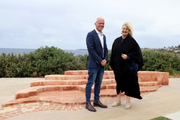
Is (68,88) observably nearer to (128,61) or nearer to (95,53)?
(95,53)

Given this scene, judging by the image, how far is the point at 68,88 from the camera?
5703 millimetres

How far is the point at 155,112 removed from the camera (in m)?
3.54

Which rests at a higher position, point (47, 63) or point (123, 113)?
point (47, 63)

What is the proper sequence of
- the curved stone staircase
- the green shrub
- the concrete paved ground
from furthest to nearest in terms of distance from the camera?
the green shrub, the curved stone staircase, the concrete paved ground

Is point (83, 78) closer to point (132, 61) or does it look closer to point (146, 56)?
point (132, 61)

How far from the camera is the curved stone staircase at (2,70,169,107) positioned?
432 cm

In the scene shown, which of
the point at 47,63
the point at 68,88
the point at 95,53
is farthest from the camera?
the point at 47,63

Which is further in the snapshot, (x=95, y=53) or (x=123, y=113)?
(x=95, y=53)

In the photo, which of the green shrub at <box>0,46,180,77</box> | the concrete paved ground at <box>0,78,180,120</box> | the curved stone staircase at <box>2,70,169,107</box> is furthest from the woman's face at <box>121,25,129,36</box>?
the green shrub at <box>0,46,180,77</box>

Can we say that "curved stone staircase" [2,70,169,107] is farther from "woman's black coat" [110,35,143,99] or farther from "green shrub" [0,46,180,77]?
"green shrub" [0,46,180,77]

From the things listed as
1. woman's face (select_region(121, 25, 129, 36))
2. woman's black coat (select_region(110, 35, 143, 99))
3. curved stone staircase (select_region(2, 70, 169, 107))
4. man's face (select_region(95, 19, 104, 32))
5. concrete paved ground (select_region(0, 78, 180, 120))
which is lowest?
concrete paved ground (select_region(0, 78, 180, 120))

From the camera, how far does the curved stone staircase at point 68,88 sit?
4325mm

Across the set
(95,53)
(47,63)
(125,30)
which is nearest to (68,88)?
(95,53)

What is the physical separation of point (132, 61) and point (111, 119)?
1.45 meters
